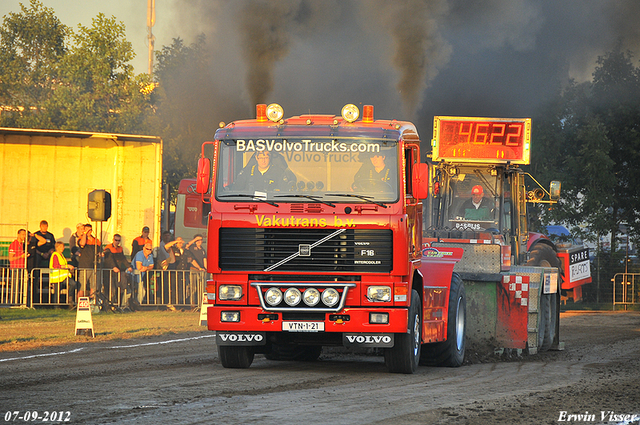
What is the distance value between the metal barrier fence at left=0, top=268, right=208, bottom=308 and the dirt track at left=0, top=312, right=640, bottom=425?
7.26m

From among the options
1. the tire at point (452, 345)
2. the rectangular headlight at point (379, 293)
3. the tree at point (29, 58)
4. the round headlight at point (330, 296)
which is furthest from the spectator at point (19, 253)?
the tree at point (29, 58)

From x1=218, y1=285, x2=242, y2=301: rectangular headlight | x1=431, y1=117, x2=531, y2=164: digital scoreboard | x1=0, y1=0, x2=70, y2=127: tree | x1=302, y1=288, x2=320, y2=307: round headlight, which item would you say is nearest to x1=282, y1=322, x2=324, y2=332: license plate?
x1=302, y1=288, x2=320, y2=307: round headlight

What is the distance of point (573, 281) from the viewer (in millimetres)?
25547

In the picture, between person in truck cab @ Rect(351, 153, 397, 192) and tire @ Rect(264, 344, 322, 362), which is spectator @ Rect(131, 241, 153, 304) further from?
person in truck cab @ Rect(351, 153, 397, 192)

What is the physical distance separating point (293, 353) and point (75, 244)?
10551mm

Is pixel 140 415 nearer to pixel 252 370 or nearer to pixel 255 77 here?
pixel 252 370

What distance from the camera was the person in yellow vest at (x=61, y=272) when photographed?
68.7 feet

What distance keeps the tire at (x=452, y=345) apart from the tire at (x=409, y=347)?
1.18m

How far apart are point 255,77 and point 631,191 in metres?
16.7

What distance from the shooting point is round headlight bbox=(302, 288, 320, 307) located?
408 inches


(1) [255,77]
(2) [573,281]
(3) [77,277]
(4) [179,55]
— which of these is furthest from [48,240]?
(4) [179,55]

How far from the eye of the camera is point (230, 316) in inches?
416

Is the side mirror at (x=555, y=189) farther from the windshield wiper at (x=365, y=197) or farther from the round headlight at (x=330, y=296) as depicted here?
the round headlight at (x=330, y=296)

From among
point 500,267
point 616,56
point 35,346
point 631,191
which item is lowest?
point 35,346
